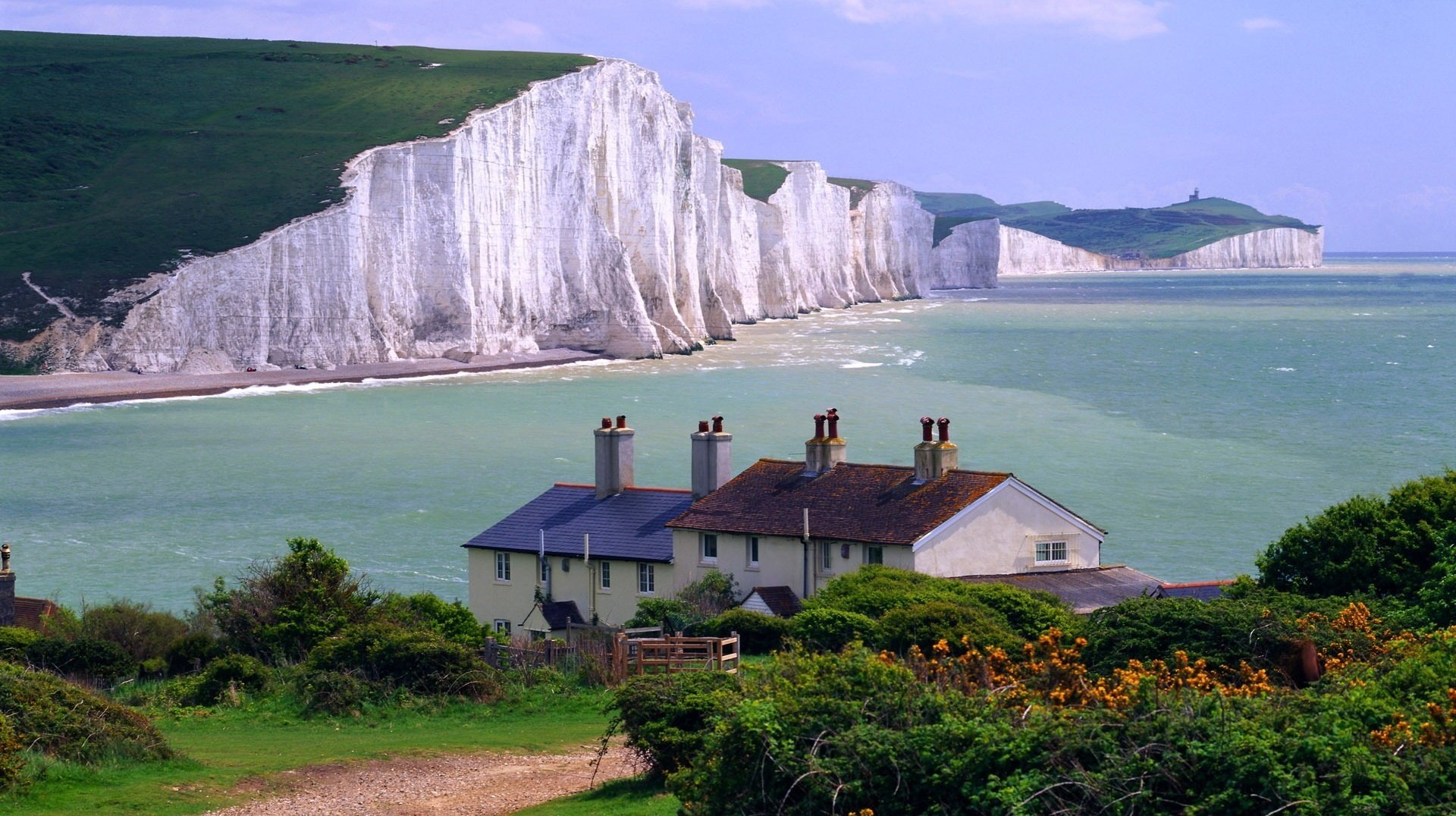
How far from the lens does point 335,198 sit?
96.1 meters

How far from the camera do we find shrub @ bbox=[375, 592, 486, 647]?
2364 centimetres

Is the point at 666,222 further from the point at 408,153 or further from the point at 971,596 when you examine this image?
the point at 971,596

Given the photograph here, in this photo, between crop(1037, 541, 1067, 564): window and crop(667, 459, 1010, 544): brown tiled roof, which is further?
crop(1037, 541, 1067, 564): window

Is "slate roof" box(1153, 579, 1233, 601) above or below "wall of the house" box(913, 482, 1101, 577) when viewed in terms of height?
below

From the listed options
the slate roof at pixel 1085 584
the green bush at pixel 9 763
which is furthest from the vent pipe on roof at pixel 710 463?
the green bush at pixel 9 763

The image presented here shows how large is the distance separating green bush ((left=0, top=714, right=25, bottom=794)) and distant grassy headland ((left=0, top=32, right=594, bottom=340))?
78.7m

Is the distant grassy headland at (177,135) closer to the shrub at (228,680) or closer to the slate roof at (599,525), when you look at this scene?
the slate roof at (599,525)

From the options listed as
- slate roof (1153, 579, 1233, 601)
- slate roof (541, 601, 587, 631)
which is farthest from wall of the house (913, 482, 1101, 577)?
slate roof (541, 601, 587, 631)

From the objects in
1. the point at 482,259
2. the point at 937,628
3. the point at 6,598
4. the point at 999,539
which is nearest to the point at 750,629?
the point at 937,628

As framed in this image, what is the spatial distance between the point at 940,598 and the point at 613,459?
31.4ft

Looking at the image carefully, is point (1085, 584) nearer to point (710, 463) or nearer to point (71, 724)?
point (710, 463)

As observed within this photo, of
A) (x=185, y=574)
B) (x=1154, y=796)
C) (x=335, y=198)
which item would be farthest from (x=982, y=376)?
(x=1154, y=796)

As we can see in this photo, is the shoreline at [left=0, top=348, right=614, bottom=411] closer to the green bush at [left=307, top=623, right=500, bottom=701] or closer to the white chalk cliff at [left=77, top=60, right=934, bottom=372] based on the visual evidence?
the white chalk cliff at [left=77, top=60, right=934, bottom=372]

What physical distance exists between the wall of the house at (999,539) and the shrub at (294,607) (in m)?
8.21
